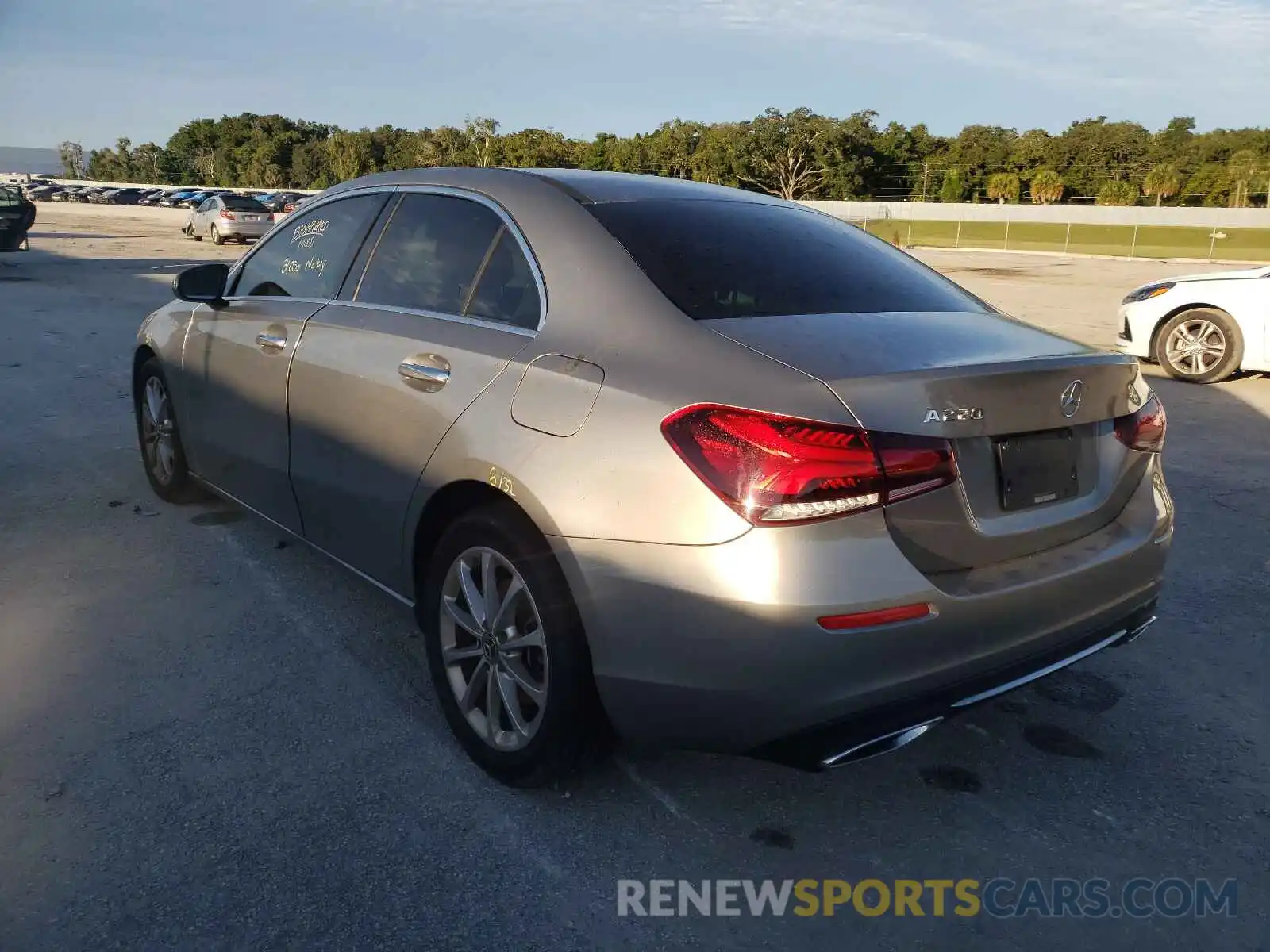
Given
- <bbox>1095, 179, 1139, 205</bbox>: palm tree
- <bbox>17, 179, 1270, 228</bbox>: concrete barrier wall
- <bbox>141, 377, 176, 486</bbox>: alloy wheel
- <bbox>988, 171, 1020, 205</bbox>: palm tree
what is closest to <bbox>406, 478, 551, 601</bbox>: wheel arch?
<bbox>141, 377, 176, 486</bbox>: alloy wheel

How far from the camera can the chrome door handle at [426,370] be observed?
2.97 metres

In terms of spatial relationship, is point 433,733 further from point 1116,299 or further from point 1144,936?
point 1116,299

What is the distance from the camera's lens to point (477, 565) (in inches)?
113

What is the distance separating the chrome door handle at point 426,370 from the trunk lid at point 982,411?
89cm

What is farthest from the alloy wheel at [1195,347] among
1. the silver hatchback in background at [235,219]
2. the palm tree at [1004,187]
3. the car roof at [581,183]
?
the palm tree at [1004,187]

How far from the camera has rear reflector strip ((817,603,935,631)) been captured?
7.13 ft

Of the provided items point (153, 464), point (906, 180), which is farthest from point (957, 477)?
point (906, 180)

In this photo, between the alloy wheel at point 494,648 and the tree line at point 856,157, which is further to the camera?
the tree line at point 856,157

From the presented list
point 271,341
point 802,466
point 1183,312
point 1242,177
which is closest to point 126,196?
point 1242,177

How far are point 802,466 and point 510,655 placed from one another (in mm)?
1076

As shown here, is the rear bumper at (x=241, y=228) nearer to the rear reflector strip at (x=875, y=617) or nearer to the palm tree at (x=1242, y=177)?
the rear reflector strip at (x=875, y=617)

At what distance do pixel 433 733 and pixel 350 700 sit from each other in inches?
15.0

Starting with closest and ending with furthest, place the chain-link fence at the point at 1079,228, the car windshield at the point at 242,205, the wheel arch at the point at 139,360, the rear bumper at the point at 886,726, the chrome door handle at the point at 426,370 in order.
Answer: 1. the rear bumper at the point at 886,726
2. the chrome door handle at the point at 426,370
3. the wheel arch at the point at 139,360
4. the car windshield at the point at 242,205
5. the chain-link fence at the point at 1079,228

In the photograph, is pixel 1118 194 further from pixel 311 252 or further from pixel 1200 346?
pixel 311 252
